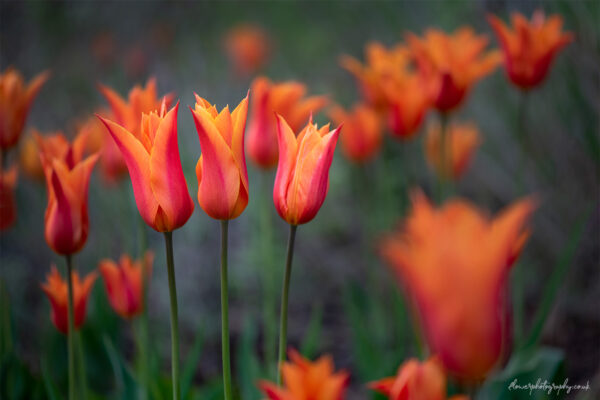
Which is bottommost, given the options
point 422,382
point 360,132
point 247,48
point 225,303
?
point 422,382

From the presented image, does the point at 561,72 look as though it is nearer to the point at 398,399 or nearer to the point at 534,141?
the point at 534,141

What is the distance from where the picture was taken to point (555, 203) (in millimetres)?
1986

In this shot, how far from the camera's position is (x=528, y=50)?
129cm

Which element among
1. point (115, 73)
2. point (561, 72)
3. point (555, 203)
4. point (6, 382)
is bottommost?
point (6, 382)

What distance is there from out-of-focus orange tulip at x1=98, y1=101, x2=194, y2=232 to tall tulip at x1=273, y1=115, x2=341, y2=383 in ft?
0.46

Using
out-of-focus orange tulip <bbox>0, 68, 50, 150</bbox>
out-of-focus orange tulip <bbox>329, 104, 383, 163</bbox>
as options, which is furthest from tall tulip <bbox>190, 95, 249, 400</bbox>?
out-of-focus orange tulip <bbox>329, 104, 383, 163</bbox>

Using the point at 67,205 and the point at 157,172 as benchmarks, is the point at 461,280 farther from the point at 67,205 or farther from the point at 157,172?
the point at 67,205

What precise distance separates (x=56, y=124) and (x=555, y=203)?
277cm

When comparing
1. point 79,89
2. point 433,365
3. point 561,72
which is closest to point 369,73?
point 561,72

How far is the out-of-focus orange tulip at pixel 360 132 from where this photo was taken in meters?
1.83

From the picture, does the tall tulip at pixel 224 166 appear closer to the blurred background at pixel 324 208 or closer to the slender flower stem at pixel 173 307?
the slender flower stem at pixel 173 307

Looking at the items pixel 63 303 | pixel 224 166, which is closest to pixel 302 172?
pixel 224 166

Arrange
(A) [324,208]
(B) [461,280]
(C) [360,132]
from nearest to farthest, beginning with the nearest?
(B) [461,280], (C) [360,132], (A) [324,208]

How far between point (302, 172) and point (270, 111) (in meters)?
0.66
